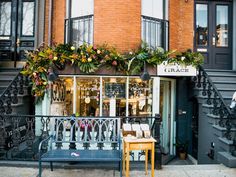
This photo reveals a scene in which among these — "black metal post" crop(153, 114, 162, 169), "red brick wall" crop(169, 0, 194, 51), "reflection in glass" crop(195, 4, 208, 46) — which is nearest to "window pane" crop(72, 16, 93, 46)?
"red brick wall" crop(169, 0, 194, 51)

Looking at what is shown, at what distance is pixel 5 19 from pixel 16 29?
0.65 m

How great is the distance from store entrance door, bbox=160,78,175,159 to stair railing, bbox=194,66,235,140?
1.13 m

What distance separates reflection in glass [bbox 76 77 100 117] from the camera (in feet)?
32.1

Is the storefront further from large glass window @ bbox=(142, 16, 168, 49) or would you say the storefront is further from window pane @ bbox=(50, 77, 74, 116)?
large glass window @ bbox=(142, 16, 168, 49)

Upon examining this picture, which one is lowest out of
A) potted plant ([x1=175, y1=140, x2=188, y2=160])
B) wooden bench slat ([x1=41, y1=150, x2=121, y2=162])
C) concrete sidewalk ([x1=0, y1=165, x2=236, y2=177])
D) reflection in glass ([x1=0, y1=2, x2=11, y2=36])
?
potted plant ([x1=175, y1=140, x2=188, y2=160])

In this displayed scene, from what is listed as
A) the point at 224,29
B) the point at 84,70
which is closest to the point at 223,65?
the point at 224,29

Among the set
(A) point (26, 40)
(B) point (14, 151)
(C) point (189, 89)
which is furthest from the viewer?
(A) point (26, 40)

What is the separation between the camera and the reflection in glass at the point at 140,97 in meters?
9.91

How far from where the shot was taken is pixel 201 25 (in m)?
12.1

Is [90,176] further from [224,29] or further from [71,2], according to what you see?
[224,29]

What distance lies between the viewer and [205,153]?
9.28 metres

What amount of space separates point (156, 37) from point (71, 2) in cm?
310

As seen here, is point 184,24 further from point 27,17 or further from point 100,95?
point 27,17

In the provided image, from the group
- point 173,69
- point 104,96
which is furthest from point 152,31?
point 104,96
